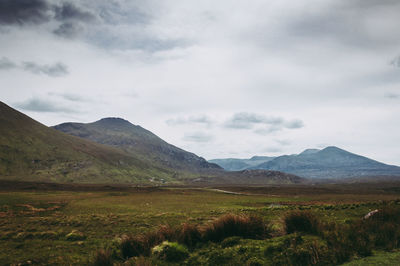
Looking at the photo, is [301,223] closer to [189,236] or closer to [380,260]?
[380,260]

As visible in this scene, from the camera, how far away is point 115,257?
8344mm

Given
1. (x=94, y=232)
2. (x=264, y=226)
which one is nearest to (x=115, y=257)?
(x=264, y=226)

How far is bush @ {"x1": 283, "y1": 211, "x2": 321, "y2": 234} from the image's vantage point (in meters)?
8.84

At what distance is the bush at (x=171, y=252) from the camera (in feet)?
25.8

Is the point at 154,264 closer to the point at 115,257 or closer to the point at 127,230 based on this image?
the point at 115,257

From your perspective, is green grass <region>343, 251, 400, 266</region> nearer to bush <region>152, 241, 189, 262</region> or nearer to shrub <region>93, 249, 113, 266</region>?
bush <region>152, 241, 189, 262</region>

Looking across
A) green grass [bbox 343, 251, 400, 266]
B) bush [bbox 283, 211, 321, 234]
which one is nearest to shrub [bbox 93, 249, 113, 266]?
bush [bbox 283, 211, 321, 234]

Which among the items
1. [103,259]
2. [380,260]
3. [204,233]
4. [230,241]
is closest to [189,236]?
[204,233]

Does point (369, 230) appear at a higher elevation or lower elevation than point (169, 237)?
higher

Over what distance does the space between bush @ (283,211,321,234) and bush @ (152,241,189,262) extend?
3.95 metres

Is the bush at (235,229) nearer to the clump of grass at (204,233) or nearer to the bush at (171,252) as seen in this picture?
the clump of grass at (204,233)

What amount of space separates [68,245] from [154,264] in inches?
385

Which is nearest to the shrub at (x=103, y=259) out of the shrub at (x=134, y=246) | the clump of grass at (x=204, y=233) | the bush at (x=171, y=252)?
the shrub at (x=134, y=246)

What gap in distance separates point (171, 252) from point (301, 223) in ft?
15.8
